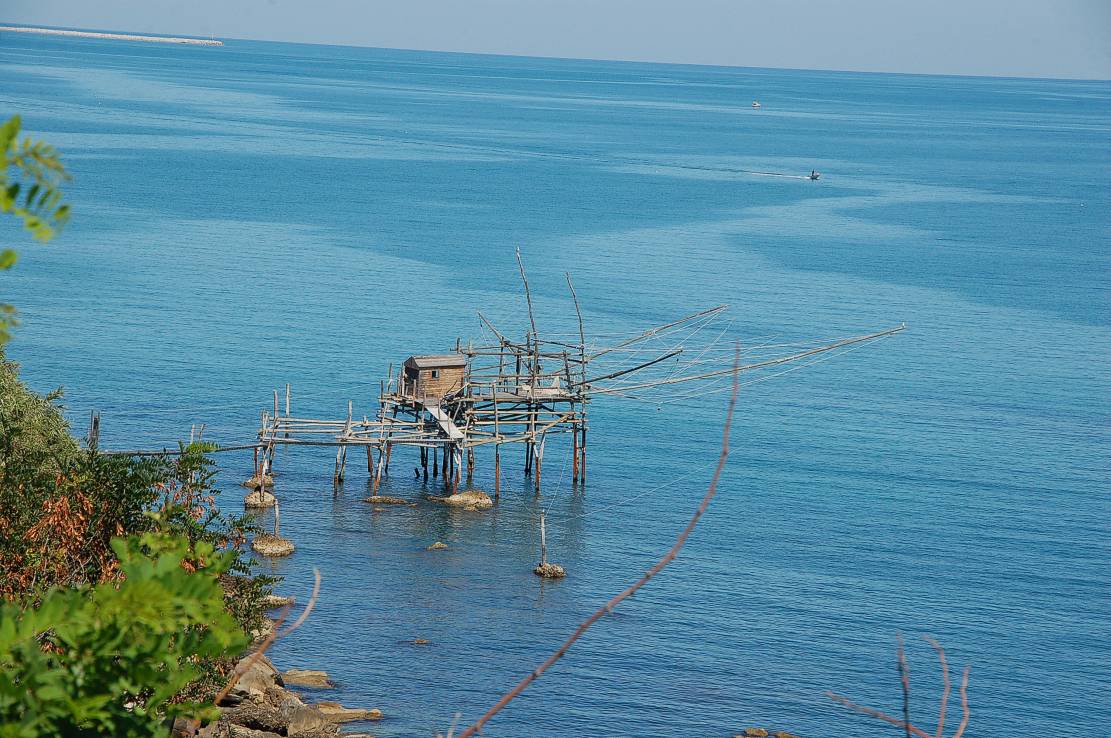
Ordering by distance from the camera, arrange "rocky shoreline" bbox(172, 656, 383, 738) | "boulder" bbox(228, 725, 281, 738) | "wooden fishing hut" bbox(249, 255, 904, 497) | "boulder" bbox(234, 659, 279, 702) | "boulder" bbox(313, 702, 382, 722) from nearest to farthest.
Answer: "boulder" bbox(228, 725, 281, 738), "rocky shoreline" bbox(172, 656, 383, 738), "boulder" bbox(234, 659, 279, 702), "boulder" bbox(313, 702, 382, 722), "wooden fishing hut" bbox(249, 255, 904, 497)

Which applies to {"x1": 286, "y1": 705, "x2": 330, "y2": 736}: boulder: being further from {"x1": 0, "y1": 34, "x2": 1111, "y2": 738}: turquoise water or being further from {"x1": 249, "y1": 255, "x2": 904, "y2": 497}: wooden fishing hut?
{"x1": 249, "y1": 255, "x2": 904, "y2": 497}: wooden fishing hut

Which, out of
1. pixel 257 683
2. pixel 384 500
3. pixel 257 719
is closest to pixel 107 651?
pixel 257 719

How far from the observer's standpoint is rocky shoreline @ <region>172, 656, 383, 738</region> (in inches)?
833

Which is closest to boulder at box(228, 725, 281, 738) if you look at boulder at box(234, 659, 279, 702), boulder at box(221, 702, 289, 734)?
boulder at box(221, 702, 289, 734)

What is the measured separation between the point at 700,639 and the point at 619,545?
246 inches

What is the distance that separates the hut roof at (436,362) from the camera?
131 ft

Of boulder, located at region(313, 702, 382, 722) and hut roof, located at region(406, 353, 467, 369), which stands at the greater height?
hut roof, located at region(406, 353, 467, 369)

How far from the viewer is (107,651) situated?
16.2ft

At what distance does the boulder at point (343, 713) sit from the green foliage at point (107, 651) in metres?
19.3

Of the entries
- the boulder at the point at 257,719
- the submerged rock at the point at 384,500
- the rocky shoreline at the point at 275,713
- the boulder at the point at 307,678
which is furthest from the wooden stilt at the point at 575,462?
the boulder at the point at 257,719

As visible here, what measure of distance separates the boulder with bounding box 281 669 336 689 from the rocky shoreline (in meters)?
0.24

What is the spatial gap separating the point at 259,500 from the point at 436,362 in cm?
748

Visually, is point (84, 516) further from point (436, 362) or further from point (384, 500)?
point (436, 362)

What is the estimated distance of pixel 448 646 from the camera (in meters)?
28.4
